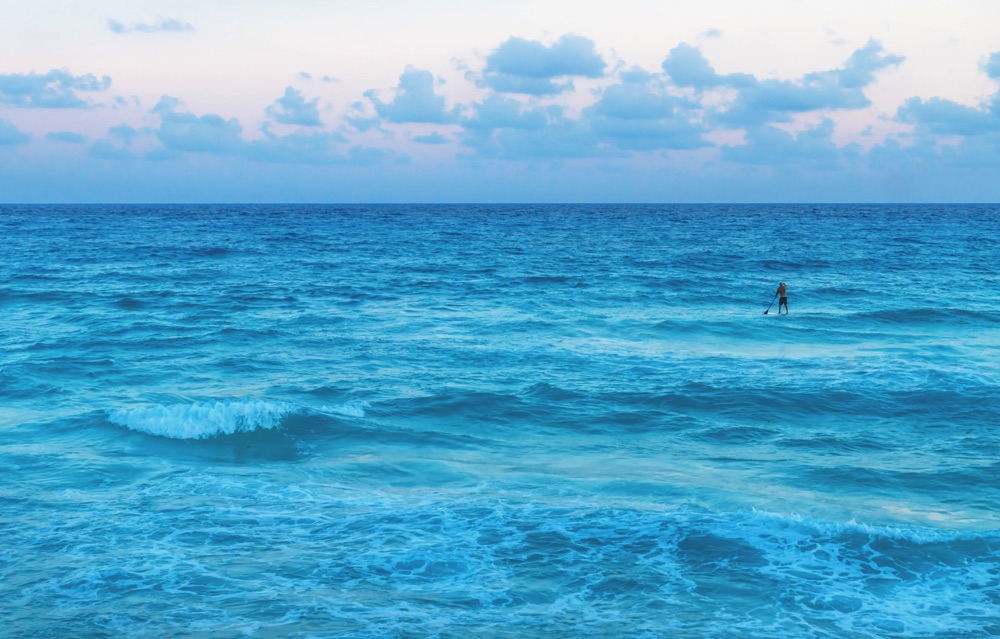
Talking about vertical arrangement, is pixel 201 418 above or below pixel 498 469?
above

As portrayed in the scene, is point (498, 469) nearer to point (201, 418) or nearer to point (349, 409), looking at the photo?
point (349, 409)

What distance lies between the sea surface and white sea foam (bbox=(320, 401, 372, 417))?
0.10 m

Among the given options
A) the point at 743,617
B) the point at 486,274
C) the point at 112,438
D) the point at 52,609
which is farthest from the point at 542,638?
the point at 486,274

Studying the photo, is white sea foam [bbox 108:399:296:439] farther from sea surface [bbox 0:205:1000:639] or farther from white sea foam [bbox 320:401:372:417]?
white sea foam [bbox 320:401:372:417]

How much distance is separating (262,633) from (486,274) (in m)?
44.2

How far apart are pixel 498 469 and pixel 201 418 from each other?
301 inches

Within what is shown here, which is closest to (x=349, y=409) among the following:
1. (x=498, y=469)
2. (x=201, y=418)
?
(x=201, y=418)

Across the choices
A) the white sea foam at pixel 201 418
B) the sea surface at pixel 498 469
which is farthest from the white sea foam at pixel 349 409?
the white sea foam at pixel 201 418

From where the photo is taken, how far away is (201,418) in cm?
2003

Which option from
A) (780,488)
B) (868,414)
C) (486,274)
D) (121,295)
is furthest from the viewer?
(486,274)

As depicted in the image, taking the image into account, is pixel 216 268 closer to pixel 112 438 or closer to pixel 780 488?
pixel 112 438

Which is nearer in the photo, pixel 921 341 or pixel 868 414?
pixel 868 414

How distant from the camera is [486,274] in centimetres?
5434

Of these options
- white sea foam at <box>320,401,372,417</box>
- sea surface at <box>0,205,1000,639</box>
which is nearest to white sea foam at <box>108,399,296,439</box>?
sea surface at <box>0,205,1000,639</box>
